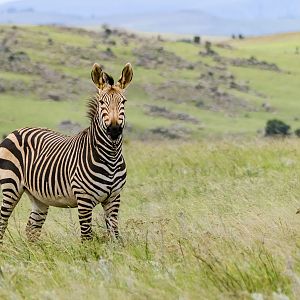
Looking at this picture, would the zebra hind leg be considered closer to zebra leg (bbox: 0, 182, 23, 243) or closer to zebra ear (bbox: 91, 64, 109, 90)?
zebra ear (bbox: 91, 64, 109, 90)

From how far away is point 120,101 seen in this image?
7906 mm

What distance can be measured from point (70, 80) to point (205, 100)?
34.0 feet

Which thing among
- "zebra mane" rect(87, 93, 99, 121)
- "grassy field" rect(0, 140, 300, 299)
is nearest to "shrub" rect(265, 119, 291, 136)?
"grassy field" rect(0, 140, 300, 299)

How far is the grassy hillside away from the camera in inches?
1972

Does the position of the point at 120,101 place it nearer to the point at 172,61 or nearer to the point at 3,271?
the point at 3,271

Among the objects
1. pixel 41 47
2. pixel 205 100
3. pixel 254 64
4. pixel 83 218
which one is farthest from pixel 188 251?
pixel 254 64

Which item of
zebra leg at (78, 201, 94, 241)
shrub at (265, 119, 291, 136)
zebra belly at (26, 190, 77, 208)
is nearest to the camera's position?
zebra leg at (78, 201, 94, 241)

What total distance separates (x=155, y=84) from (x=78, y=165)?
56.5 m

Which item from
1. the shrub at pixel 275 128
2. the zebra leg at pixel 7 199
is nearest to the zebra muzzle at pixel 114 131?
the zebra leg at pixel 7 199

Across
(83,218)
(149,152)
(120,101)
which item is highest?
(120,101)

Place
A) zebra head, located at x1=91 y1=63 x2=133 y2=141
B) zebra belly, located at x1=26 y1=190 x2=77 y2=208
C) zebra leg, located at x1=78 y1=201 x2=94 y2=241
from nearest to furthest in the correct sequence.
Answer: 1. zebra head, located at x1=91 y1=63 x2=133 y2=141
2. zebra leg, located at x1=78 y1=201 x2=94 y2=241
3. zebra belly, located at x1=26 y1=190 x2=77 y2=208

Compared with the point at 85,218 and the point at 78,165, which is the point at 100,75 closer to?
the point at 78,165

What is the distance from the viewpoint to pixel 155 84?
212 feet

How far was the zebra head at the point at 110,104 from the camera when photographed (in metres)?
7.86
